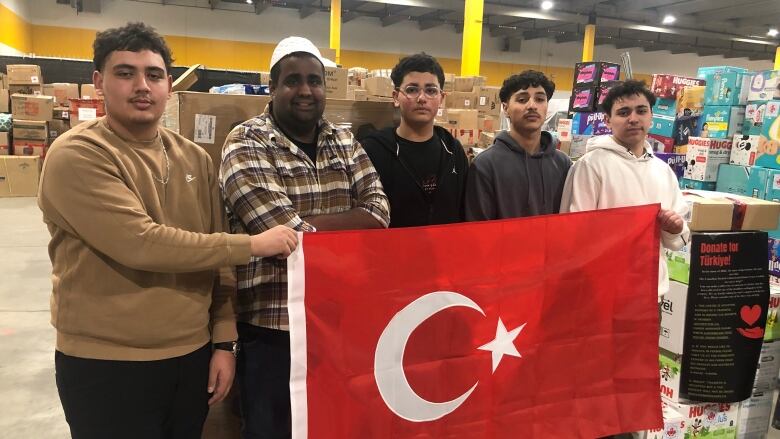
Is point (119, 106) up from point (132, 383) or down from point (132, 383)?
up

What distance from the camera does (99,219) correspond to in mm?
1170

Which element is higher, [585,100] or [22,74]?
[22,74]

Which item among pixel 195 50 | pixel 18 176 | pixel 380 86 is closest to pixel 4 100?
pixel 18 176

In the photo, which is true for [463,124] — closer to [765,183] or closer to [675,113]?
[675,113]

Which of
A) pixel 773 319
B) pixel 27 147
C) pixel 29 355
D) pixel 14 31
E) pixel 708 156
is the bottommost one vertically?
pixel 29 355

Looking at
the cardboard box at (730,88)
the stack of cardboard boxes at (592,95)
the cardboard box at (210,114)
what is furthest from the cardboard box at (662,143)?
the cardboard box at (210,114)

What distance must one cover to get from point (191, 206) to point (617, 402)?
151cm

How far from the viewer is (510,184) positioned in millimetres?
2002

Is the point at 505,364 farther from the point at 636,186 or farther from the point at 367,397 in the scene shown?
the point at 636,186

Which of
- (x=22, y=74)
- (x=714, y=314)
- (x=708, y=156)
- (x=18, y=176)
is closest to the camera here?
(x=714, y=314)

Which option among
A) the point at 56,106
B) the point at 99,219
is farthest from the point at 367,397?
the point at 56,106

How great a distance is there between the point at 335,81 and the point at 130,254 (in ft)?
5.80

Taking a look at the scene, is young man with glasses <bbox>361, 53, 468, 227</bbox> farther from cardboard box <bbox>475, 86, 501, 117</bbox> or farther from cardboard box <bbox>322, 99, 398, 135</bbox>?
cardboard box <bbox>475, 86, 501, 117</bbox>

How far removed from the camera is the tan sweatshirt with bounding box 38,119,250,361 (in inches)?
46.3
